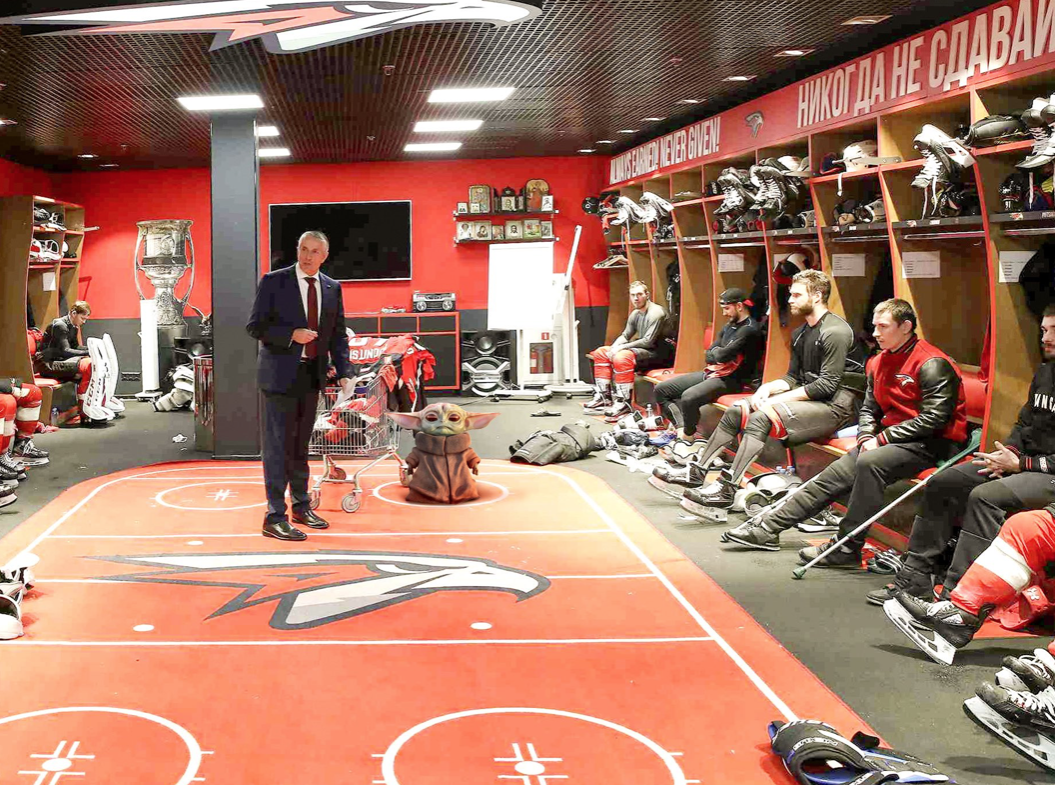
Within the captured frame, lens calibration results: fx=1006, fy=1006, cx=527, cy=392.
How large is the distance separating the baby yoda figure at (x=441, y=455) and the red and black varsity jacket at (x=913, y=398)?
8.18ft

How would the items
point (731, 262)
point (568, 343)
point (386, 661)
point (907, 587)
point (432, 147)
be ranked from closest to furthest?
1. point (386, 661)
2. point (907, 587)
3. point (731, 262)
4. point (432, 147)
5. point (568, 343)

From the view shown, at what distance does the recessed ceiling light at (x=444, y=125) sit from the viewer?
997cm

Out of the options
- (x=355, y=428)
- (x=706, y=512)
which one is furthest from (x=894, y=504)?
(x=355, y=428)

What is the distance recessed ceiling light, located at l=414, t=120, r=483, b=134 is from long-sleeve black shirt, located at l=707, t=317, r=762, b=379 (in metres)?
3.66

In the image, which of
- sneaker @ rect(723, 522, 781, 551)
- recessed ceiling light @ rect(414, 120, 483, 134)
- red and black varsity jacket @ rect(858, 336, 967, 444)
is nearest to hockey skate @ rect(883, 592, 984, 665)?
red and black varsity jacket @ rect(858, 336, 967, 444)

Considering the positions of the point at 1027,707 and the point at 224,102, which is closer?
the point at 1027,707

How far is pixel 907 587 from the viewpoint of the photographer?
4.38 metres

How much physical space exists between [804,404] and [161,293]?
9330 mm

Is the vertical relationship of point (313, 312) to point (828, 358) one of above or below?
above

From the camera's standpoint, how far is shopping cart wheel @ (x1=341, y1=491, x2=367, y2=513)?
241 inches

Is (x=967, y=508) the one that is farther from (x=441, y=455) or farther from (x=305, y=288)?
(x=305, y=288)

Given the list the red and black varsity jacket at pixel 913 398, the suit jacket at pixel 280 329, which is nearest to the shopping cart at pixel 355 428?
the suit jacket at pixel 280 329

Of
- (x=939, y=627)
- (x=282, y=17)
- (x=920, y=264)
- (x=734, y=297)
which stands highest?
(x=282, y=17)

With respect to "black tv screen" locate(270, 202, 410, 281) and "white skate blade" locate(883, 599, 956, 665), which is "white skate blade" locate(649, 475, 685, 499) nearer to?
"white skate blade" locate(883, 599, 956, 665)
